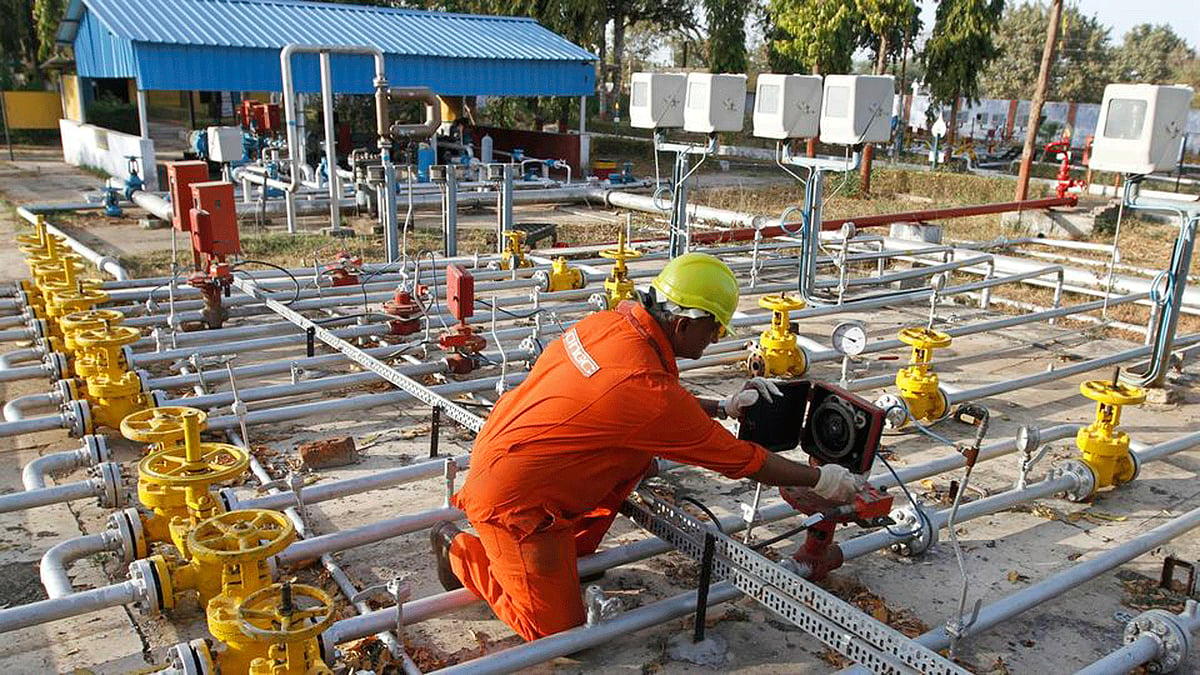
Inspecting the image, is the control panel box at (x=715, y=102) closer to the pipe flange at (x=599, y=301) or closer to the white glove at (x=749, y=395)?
the pipe flange at (x=599, y=301)

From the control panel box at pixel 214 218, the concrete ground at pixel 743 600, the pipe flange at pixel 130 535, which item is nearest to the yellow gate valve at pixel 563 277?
the concrete ground at pixel 743 600

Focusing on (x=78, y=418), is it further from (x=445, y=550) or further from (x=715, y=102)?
(x=715, y=102)

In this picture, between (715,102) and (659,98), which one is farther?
(659,98)

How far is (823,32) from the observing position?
21.3 m

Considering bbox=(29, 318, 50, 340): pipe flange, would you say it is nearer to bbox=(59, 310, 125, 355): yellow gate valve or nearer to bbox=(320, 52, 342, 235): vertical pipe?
A: bbox=(59, 310, 125, 355): yellow gate valve

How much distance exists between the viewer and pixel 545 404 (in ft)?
10.2

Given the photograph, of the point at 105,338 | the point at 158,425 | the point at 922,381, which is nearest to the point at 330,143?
the point at 105,338

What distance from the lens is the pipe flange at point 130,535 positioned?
12.3ft

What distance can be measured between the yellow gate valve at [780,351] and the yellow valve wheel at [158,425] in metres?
3.89

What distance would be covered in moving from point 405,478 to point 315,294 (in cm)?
396

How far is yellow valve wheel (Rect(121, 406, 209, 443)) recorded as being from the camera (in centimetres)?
384

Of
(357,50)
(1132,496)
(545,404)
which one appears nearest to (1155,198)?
(1132,496)

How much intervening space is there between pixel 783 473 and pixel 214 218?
5.55 meters

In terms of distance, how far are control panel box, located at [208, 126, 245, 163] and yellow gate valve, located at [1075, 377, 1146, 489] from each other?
980cm
